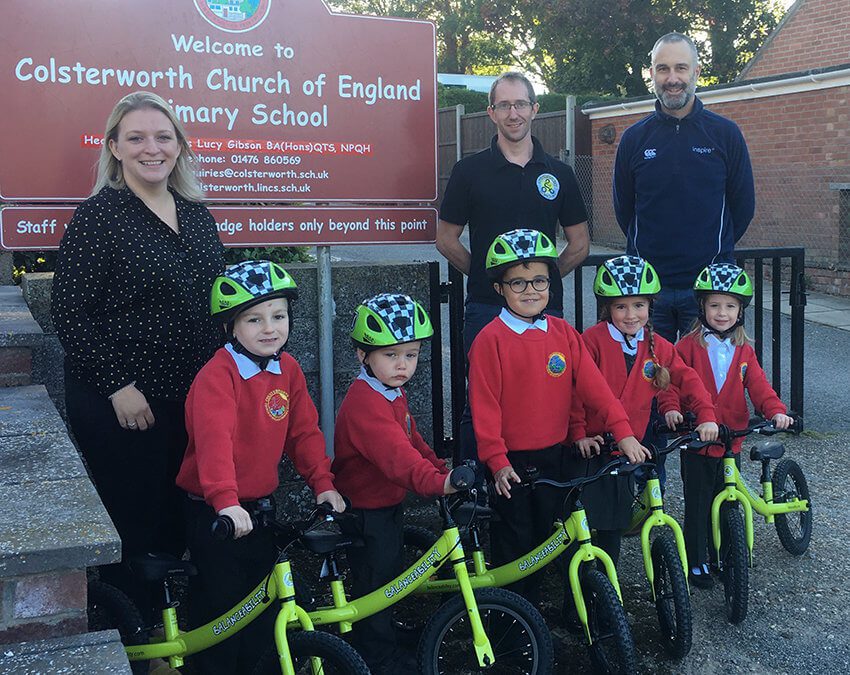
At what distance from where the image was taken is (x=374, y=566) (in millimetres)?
3551

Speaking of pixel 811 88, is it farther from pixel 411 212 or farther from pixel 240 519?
pixel 240 519

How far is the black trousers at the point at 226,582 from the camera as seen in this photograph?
3344mm

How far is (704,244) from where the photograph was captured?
4.77 metres

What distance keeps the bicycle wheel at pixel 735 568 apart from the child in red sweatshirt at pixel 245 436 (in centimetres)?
169

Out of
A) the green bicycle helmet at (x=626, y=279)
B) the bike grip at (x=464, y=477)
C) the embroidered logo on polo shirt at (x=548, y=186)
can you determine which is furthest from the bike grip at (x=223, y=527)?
the embroidered logo on polo shirt at (x=548, y=186)

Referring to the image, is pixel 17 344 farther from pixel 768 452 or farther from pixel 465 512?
pixel 768 452

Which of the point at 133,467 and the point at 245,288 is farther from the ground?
the point at 245,288

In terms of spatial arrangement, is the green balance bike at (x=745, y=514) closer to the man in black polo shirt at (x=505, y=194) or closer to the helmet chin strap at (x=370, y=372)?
the man in black polo shirt at (x=505, y=194)

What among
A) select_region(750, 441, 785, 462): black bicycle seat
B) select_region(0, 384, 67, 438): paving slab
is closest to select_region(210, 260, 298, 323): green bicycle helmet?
select_region(0, 384, 67, 438): paving slab

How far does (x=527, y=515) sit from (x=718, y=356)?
120 centimetres

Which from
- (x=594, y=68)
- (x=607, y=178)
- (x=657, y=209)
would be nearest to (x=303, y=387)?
(x=657, y=209)

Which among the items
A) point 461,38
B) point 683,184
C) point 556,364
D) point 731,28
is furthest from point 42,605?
point 461,38

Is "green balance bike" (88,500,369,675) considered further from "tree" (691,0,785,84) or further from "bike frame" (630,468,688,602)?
"tree" (691,0,785,84)

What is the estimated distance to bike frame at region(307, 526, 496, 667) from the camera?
308cm
